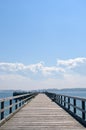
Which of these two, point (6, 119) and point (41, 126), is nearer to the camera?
point (41, 126)

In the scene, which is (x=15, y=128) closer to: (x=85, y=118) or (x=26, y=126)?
(x=26, y=126)

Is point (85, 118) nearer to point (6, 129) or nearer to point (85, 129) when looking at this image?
point (85, 129)

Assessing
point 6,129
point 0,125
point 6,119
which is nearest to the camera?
point 6,129

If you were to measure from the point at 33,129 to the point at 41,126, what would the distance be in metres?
1.00

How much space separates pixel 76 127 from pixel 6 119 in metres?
3.73

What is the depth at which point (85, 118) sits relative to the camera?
54.4ft

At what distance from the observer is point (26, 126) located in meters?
14.5

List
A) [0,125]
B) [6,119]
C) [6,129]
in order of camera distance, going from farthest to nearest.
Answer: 1. [6,119]
2. [0,125]
3. [6,129]

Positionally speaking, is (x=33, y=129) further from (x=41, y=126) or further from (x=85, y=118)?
(x=85, y=118)

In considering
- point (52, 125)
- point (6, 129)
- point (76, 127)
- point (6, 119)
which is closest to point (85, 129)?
point (76, 127)

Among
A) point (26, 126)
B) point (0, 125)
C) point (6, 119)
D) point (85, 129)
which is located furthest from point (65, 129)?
point (6, 119)

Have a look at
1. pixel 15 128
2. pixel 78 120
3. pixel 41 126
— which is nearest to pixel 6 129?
pixel 15 128

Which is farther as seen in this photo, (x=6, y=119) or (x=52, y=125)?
(x=6, y=119)

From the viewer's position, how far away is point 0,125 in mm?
14336
